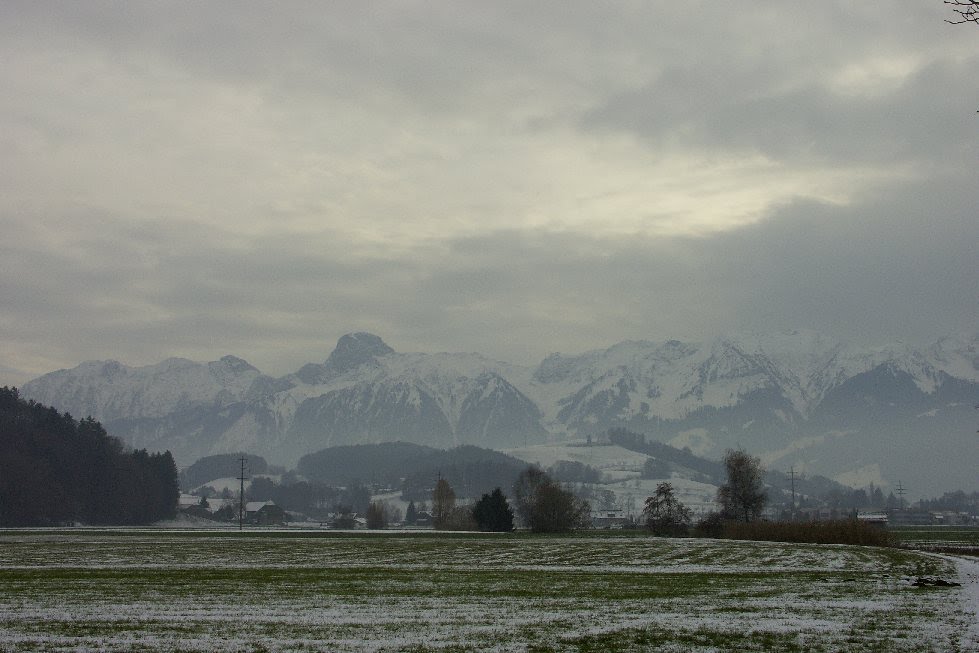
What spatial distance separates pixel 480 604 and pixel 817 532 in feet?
201

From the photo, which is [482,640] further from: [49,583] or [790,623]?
[49,583]

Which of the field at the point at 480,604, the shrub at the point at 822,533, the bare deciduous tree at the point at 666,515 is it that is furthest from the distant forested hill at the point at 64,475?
the shrub at the point at 822,533

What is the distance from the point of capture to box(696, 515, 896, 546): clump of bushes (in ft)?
269

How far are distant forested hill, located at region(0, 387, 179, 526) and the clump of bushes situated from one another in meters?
99.7

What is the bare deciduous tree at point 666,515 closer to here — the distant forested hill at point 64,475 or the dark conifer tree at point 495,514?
the dark conifer tree at point 495,514

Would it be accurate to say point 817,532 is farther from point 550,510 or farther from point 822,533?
point 550,510

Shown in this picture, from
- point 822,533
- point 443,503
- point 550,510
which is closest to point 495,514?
point 550,510

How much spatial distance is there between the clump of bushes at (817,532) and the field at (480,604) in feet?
81.3

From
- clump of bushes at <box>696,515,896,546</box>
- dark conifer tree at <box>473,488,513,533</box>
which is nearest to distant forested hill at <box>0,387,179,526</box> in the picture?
dark conifer tree at <box>473,488,513,533</box>

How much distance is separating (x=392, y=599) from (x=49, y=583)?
1508 cm

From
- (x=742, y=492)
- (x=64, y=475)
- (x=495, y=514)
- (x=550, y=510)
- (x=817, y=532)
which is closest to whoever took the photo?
(x=817, y=532)

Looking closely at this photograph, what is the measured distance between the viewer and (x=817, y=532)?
86438mm

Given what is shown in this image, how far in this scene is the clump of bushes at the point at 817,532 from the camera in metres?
82.0

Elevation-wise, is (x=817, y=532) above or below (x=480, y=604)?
below
